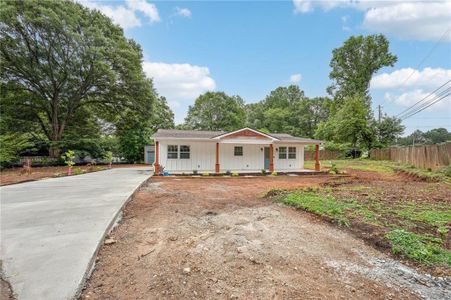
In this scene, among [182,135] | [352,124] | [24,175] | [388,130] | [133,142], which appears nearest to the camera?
[24,175]

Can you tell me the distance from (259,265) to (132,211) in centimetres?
360

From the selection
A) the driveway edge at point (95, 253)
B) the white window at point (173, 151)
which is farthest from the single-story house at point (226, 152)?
the driveway edge at point (95, 253)

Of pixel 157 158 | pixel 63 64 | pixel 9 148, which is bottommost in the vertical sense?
pixel 157 158

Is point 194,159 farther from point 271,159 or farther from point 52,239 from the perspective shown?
point 52,239

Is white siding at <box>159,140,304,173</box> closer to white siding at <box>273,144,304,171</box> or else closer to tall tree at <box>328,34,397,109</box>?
white siding at <box>273,144,304,171</box>

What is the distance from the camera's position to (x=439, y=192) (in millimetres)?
7555

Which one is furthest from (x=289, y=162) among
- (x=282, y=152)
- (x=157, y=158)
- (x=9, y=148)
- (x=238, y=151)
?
(x=9, y=148)

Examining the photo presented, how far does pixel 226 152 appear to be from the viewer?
16.2 m

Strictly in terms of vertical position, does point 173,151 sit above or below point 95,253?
above

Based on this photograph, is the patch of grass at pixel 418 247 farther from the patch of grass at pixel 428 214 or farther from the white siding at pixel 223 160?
the white siding at pixel 223 160

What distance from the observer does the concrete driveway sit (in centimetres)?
237

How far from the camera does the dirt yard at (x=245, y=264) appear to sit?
7.93 feet

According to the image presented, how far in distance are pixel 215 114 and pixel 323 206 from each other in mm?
33093

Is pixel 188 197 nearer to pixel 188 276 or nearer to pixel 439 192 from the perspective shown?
pixel 188 276
